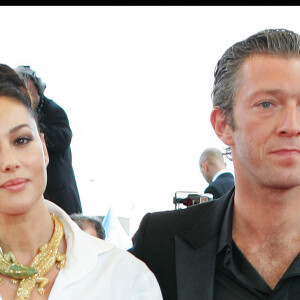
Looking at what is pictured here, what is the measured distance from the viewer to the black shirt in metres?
1.63

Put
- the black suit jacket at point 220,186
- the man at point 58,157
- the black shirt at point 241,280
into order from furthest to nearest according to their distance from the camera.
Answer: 1. the black suit jacket at point 220,186
2. the man at point 58,157
3. the black shirt at point 241,280

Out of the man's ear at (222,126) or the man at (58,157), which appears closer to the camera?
the man's ear at (222,126)

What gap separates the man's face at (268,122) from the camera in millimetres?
1650

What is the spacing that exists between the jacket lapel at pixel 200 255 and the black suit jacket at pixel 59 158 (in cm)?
163

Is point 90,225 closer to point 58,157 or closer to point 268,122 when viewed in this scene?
point 58,157

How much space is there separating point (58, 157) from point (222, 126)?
177cm

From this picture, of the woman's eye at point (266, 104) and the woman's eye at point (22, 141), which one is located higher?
the woman's eye at point (266, 104)

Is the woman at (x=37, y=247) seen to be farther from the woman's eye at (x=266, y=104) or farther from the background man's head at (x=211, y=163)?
the background man's head at (x=211, y=163)

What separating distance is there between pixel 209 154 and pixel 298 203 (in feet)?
10.5

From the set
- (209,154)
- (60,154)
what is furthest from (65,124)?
(209,154)

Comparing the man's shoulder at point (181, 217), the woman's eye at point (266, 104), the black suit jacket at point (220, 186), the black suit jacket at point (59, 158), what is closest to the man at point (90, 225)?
the black suit jacket at point (59, 158)

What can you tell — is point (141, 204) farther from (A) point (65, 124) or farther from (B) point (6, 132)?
(B) point (6, 132)

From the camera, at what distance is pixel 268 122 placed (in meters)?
1.70

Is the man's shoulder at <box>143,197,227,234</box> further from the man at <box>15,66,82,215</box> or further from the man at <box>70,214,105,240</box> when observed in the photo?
the man at <box>15,66,82,215</box>
